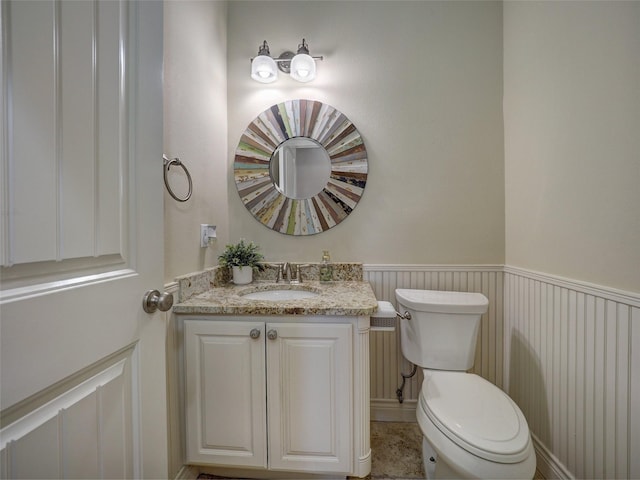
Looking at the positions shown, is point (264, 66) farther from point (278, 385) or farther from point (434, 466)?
point (434, 466)

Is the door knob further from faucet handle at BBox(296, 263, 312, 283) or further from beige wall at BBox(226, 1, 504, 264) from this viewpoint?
beige wall at BBox(226, 1, 504, 264)

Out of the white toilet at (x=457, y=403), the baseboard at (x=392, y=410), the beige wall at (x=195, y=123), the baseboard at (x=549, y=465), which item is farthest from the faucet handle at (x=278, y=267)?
the baseboard at (x=549, y=465)

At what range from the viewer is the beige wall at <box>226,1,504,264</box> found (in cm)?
165

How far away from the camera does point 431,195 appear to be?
167 cm

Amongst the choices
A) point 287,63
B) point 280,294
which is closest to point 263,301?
point 280,294

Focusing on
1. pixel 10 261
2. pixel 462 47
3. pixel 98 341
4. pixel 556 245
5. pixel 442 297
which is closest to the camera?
pixel 10 261

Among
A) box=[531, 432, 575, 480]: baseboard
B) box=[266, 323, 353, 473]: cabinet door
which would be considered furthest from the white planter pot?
box=[531, 432, 575, 480]: baseboard

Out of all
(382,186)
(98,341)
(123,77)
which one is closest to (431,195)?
(382,186)

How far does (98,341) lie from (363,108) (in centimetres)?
169

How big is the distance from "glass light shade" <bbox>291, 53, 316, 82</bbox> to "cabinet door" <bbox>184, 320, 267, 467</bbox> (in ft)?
4.57

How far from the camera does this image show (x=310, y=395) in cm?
112

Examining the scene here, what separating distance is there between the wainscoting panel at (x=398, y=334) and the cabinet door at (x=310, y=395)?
0.61 m

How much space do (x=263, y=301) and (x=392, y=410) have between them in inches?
44.0

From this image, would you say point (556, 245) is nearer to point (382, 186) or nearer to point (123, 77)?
point (382, 186)
